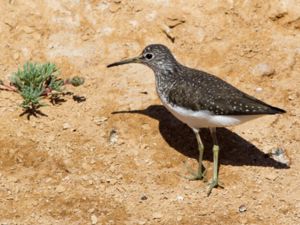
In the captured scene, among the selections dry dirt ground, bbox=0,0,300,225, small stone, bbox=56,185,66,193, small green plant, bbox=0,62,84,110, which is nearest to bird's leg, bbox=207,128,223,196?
dry dirt ground, bbox=0,0,300,225

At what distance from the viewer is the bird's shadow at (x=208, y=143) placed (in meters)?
8.91

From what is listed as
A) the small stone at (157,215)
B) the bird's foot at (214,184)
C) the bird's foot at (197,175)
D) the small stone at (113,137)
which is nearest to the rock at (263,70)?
the bird's foot at (197,175)

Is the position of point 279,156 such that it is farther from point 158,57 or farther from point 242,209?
point 158,57

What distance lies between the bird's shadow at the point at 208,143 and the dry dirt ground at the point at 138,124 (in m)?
0.02

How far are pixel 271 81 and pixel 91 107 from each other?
2.87m

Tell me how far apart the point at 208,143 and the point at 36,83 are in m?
2.76

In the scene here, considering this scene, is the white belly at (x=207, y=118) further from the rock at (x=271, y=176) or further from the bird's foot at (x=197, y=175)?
the rock at (x=271, y=176)

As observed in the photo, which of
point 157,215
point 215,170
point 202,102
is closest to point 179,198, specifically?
point 157,215

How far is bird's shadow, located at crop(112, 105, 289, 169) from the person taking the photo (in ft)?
29.2

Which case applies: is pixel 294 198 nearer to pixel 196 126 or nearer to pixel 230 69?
pixel 196 126

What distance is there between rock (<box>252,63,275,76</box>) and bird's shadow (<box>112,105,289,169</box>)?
1.28m

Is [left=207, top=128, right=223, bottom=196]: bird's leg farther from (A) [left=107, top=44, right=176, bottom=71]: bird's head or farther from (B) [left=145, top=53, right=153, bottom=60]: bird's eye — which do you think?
(B) [left=145, top=53, right=153, bottom=60]: bird's eye

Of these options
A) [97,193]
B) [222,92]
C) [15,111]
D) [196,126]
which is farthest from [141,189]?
[15,111]

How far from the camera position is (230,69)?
10211 millimetres
